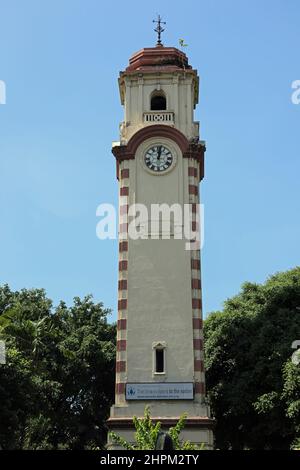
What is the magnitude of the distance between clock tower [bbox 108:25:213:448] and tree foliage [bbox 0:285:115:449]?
5949mm

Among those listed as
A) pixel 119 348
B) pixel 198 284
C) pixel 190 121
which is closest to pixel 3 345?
pixel 119 348

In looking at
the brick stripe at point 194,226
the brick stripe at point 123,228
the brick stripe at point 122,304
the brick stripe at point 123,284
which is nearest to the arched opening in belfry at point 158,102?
the brick stripe at point 194,226

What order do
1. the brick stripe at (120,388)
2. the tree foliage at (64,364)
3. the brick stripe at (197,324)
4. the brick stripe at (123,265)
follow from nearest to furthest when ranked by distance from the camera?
the brick stripe at (120,388) < the brick stripe at (197,324) < the brick stripe at (123,265) < the tree foliage at (64,364)

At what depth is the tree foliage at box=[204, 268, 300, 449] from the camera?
29484 millimetres

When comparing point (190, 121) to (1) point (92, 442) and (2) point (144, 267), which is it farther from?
(1) point (92, 442)

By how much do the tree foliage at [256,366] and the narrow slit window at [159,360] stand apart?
→ 4.28m

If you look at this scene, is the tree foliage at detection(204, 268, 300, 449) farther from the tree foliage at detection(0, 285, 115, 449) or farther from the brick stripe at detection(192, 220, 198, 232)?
the tree foliage at detection(0, 285, 115, 449)

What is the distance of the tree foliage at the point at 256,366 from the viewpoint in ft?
96.7

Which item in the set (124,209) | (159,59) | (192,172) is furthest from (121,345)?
(159,59)

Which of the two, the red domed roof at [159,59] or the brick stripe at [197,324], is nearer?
the brick stripe at [197,324]

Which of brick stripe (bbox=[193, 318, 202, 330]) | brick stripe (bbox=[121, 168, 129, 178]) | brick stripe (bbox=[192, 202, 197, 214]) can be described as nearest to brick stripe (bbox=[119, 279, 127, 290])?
brick stripe (bbox=[193, 318, 202, 330])

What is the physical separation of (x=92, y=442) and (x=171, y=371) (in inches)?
467

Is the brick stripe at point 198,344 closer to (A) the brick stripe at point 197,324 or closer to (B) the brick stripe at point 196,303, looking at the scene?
(A) the brick stripe at point 197,324
